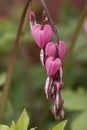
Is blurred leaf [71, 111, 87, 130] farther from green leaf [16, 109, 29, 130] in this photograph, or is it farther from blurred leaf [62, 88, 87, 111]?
green leaf [16, 109, 29, 130]

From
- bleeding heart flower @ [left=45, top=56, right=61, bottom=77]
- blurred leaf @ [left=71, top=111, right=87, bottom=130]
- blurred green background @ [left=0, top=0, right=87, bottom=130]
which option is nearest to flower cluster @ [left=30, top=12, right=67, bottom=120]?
bleeding heart flower @ [left=45, top=56, right=61, bottom=77]

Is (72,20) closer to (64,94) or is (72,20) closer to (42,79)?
(42,79)

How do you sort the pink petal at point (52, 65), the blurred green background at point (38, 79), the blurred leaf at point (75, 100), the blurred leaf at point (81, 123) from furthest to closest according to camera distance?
the blurred green background at point (38, 79) → the blurred leaf at point (75, 100) → the blurred leaf at point (81, 123) → the pink petal at point (52, 65)

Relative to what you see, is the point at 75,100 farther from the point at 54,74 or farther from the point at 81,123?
the point at 54,74

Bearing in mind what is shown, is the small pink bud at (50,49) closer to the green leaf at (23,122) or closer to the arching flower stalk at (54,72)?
the arching flower stalk at (54,72)

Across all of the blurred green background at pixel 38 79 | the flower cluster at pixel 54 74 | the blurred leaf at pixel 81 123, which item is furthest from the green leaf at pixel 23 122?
the blurred green background at pixel 38 79

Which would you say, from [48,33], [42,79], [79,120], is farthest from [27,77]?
[48,33]
